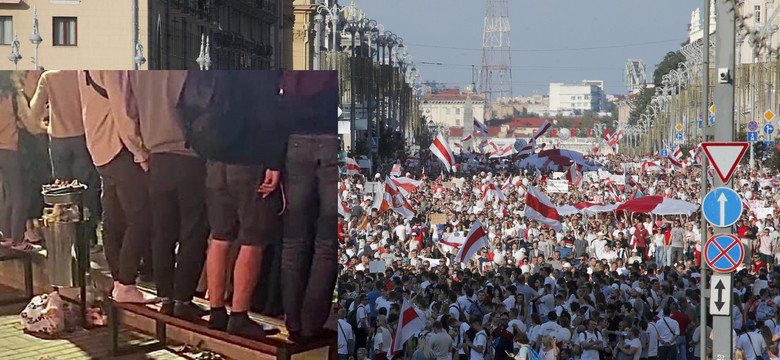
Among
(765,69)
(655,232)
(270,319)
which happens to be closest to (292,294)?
(270,319)

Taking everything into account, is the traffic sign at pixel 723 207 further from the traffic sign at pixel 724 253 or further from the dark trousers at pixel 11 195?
the dark trousers at pixel 11 195

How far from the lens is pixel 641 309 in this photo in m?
15.3

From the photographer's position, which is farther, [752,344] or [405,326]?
[752,344]

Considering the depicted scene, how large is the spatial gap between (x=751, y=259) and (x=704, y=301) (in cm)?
1026

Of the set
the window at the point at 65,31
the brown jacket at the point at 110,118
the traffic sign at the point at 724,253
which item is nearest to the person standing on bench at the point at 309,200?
the brown jacket at the point at 110,118

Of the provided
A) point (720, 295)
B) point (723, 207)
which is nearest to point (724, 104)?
point (723, 207)

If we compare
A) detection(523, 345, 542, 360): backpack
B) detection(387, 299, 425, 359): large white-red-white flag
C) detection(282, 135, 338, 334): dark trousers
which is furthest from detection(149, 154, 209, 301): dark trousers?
detection(387, 299, 425, 359): large white-red-white flag

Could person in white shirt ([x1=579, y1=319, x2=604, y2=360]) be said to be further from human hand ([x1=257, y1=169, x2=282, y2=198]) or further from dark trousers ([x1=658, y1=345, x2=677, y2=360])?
human hand ([x1=257, y1=169, x2=282, y2=198])

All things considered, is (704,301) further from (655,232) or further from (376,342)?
(655,232)

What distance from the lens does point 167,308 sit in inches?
307

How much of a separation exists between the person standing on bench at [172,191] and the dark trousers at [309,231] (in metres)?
0.55

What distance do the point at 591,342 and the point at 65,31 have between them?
37063 millimetres

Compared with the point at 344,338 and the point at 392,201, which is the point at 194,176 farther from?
the point at 392,201

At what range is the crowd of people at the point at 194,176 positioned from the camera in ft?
24.3
